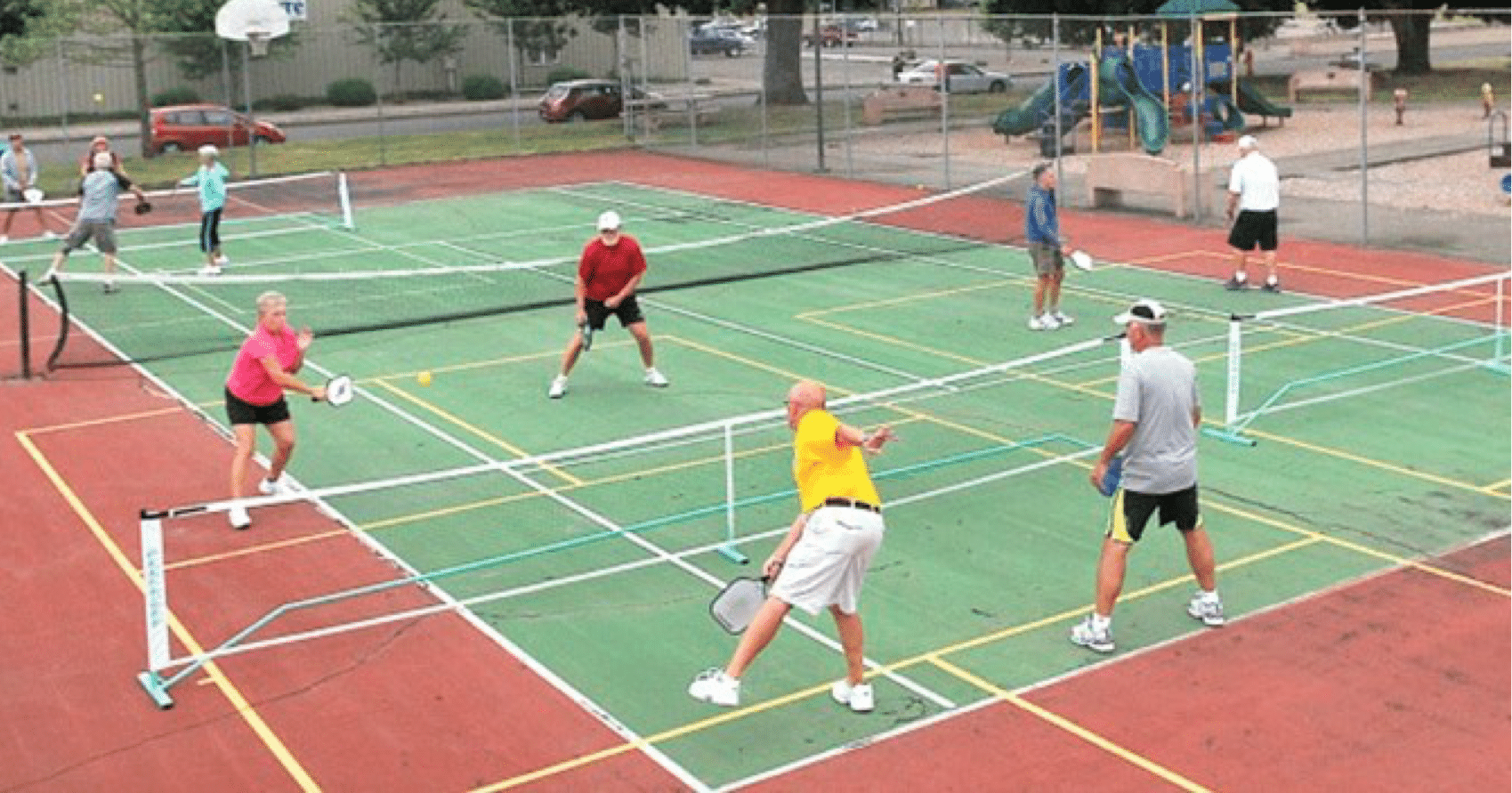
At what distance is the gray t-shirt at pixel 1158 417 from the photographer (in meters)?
10.9

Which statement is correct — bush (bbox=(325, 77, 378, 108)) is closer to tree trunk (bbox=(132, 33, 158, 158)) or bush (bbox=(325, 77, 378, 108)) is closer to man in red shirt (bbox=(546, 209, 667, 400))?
tree trunk (bbox=(132, 33, 158, 158))

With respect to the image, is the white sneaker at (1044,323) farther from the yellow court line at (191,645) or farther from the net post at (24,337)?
the net post at (24,337)

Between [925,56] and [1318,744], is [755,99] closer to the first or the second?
[925,56]

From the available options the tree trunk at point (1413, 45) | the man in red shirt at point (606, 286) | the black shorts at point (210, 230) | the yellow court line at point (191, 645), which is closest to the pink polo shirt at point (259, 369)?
the yellow court line at point (191, 645)

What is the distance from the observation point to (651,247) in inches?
1143

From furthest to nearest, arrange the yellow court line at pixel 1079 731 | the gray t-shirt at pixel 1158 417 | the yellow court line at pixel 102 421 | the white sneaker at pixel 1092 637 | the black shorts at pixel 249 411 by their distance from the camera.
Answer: the yellow court line at pixel 102 421
the black shorts at pixel 249 411
the white sneaker at pixel 1092 637
the gray t-shirt at pixel 1158 417
the yellow court line at pixel 1079 731

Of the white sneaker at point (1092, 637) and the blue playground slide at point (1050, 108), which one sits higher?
the blue playground slide at point (1050, 108)

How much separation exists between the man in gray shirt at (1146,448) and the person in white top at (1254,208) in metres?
12.4

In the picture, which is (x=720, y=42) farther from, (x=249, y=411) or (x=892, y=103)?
(x=249, y=411)

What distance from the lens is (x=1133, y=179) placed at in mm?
31078

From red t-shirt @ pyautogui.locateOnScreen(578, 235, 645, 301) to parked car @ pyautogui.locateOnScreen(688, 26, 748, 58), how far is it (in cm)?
6685

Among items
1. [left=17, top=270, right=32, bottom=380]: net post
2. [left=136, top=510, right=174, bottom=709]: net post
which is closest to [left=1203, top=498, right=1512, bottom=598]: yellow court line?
[left=136, top=510, right=174, bottom=709]: net post

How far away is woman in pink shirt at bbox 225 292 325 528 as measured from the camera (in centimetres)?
1411

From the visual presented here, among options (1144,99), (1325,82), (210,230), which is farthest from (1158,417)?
(1325,82)
